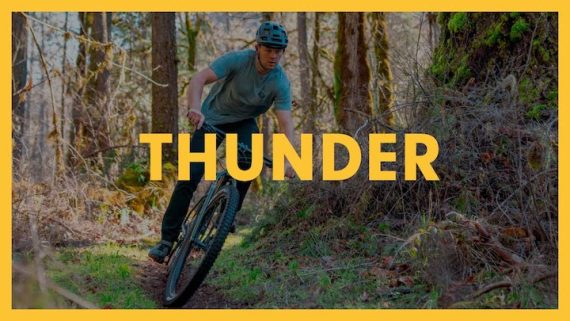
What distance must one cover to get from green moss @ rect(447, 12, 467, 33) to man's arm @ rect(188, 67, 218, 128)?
367cm

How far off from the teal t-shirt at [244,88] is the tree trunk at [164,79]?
5.40 m

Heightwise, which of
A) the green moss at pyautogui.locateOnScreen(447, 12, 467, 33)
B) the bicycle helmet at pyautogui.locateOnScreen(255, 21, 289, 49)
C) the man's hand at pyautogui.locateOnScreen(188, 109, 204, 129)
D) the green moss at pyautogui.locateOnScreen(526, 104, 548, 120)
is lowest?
the man's hand at pyautogui.locateOnScreen(188, 109, 204, 129)

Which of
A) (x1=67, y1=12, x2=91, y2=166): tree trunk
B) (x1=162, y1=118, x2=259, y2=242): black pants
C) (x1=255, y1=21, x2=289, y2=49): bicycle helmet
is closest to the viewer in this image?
(x1=255, y1=21, x2=289, y2=49): bicycle helmet

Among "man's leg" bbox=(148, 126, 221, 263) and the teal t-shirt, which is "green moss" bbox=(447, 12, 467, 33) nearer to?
the teal t-shirt

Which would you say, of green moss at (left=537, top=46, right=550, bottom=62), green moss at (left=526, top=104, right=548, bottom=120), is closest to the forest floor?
green moss at (left=526, top=104, right=548, bottom=120)

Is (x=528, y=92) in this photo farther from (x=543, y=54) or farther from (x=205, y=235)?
(x=205, y=235)

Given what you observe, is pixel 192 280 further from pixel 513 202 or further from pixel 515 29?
pixel 515 29

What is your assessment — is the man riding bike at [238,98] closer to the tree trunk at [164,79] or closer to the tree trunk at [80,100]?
the tree trunk at [164,79]

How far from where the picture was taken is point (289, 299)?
17.3ft

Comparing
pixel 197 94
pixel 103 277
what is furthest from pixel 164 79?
pixel 197 94

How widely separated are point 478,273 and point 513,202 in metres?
1.11

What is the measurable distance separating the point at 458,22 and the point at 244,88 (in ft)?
11.2

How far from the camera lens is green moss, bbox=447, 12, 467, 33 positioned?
8.20 m

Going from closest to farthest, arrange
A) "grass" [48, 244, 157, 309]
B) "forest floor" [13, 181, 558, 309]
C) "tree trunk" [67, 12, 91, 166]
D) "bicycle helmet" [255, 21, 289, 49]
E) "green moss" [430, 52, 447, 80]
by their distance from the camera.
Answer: "forest floor" [13, 181, 558, 309] < "grass" [48, 244, 157, 309] < "bicycle helmet" [255, 21, 289, 49] < "green moss" [430, 52, 447, 80] < "tree trunk" [67, 12, 91, 166]
